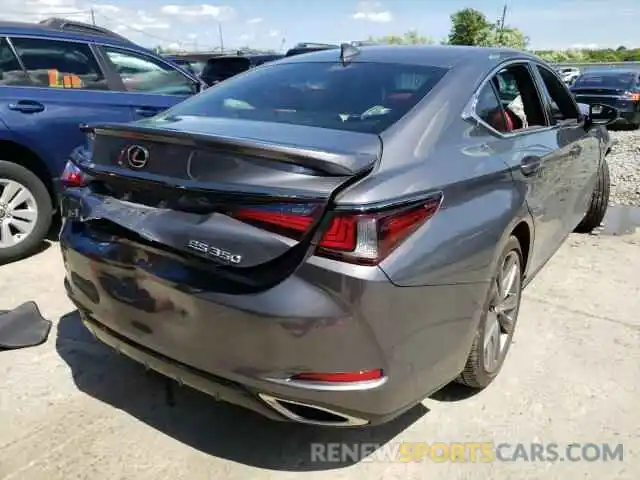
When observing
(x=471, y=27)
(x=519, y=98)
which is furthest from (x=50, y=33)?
(x=471, y=27)

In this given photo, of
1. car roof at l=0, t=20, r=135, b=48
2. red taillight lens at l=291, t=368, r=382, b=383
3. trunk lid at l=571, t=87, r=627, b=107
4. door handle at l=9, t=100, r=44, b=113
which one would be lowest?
trunk lid at l=571, t=87, r=627, b=107

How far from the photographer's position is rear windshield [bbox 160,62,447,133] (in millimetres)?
2547

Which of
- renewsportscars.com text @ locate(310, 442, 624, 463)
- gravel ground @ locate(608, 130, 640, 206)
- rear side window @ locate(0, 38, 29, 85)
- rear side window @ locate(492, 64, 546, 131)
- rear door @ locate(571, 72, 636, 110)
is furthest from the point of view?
rear door @ locate(571, 72, 636, 110)

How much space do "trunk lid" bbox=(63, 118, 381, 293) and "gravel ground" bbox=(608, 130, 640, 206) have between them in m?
6.16

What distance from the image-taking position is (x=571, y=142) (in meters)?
3.93

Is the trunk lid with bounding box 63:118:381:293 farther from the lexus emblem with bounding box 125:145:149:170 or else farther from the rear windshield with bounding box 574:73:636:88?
the rear windshield with bounding box 574:73:636:88

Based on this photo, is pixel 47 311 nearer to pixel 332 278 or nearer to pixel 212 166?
pixel 212 166

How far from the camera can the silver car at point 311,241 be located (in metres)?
1.95

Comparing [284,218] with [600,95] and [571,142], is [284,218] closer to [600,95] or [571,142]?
[571,142]

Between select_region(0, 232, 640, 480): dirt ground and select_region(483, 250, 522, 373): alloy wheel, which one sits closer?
select_region(0, 232, 640, 480): dirt ground

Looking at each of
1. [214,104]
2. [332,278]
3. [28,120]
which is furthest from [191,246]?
[28,120]

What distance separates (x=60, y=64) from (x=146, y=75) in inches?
30.1

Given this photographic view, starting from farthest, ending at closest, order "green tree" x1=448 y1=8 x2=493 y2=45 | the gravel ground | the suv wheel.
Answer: "green tree" x1=448 y1=8 x2=493 y2=45
the gravel ground
the suv wheel

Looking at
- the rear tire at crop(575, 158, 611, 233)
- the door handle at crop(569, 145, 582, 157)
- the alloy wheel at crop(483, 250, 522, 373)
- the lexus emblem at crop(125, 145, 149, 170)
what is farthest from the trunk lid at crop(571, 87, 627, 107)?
the lexus emblem at crop(125, 145, 149, 170)
